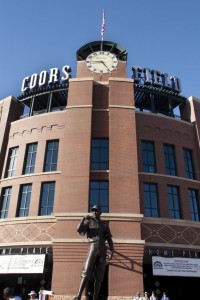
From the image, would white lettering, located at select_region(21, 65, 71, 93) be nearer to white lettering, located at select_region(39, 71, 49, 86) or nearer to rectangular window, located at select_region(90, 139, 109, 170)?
white lettering, located at select_region(39, 71, 49, 86)

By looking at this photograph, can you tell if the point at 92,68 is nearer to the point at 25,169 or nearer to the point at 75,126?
the point at 75,126

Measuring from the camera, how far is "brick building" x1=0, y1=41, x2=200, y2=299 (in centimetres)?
2272

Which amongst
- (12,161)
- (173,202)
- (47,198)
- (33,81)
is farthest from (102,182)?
(33,81)

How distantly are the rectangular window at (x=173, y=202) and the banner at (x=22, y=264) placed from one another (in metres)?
11.0

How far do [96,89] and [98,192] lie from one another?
9.93 metres

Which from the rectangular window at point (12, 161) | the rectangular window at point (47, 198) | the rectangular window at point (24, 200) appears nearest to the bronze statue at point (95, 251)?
the rectangular window at point (47, 198)

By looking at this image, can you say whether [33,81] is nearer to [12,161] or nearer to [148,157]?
[12,161]

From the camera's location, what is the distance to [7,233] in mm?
25281

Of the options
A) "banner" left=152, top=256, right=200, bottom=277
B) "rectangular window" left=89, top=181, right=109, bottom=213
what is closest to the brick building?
"rectangular window" left=89, top=181, right=109, bottom=213

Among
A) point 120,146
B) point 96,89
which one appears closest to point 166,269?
point 120,146

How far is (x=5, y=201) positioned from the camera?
2781 cm

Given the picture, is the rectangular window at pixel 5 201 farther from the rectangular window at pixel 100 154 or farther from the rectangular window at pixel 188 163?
the rectangular window at pixel 188 163

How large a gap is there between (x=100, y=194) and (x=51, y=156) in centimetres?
599

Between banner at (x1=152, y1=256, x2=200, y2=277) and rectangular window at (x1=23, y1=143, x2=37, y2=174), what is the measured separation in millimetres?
12975
